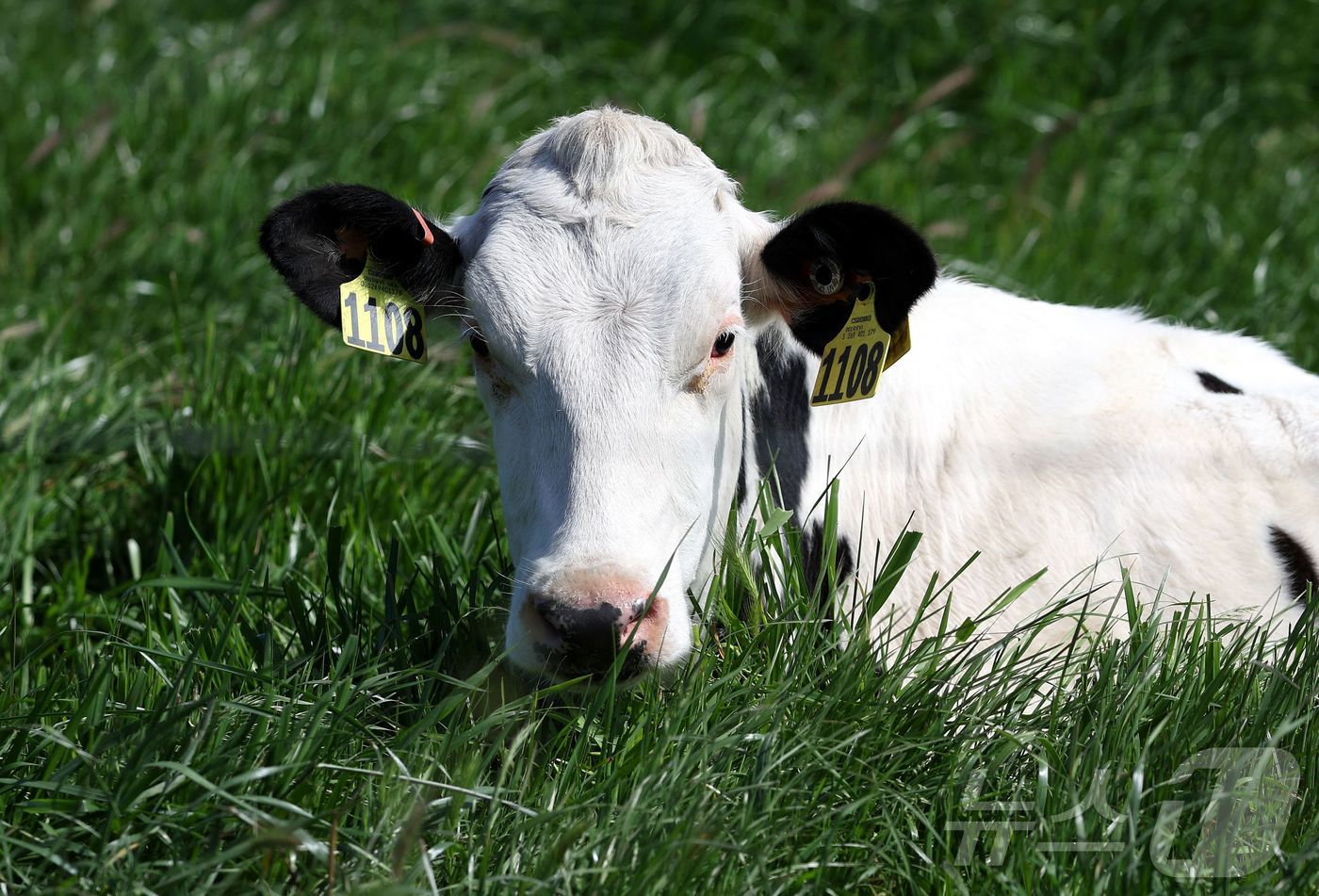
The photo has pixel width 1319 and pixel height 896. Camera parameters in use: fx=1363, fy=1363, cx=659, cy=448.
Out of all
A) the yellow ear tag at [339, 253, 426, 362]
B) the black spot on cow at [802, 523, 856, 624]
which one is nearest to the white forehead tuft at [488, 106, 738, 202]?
the yellow ear tag at [339, 253, 426, 362]

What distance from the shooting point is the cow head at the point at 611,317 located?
9.44 feet

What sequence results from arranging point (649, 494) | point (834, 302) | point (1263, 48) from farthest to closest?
point (1263, 48) → point (834, 302) → point (649, 494)

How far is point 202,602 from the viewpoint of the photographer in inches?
152

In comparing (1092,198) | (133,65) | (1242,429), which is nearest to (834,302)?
(1242,429)

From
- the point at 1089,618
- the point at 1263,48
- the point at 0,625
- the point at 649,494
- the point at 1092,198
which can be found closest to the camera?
the point at 649,494

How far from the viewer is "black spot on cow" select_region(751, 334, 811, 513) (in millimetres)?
3646

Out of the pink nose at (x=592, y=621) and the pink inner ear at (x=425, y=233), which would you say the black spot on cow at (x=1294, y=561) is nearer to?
the pink nose at (x=592, y=621)

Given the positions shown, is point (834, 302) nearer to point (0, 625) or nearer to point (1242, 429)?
point (1242, 429)

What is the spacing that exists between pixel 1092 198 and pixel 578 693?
219 inches

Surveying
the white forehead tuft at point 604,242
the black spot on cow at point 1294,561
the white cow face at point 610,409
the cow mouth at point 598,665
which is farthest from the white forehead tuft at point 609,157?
the black spot on cow at point 1294,561

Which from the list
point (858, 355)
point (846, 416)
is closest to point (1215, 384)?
point (846, 416)

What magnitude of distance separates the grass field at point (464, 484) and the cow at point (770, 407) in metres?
0.26

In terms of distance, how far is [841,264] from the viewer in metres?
3.40

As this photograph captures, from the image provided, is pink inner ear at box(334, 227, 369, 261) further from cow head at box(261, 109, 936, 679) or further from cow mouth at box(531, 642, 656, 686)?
cow mouth at box(531, 642, 656, 686)
